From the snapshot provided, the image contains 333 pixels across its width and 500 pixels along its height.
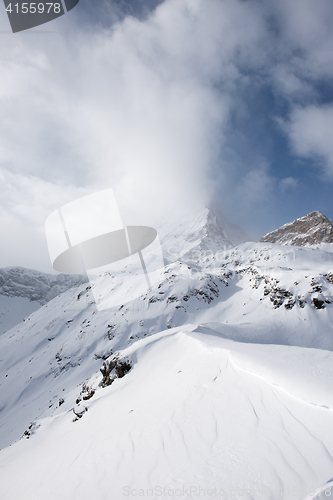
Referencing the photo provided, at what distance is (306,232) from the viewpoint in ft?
328

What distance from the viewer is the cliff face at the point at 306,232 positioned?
91625mm

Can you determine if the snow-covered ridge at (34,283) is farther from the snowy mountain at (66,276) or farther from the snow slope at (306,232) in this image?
the snow slope at (306,232)

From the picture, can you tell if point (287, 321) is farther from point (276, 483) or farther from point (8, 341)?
point (8, 341)

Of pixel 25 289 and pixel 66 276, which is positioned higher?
pixel 66 276

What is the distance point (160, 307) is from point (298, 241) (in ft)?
294

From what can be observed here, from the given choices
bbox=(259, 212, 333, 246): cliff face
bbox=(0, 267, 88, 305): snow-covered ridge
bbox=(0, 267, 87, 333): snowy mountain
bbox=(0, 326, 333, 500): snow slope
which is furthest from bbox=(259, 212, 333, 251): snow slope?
bbox=(0, 267, 87, 333): snowy mountain

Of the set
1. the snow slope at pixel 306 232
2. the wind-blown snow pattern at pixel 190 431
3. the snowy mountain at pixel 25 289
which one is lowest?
the wind-blown snow pattern at pixel 190 431

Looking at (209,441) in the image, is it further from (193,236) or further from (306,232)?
(193,236)

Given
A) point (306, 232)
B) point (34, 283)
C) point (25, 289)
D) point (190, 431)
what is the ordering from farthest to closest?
point (34, 283) → point (25, 289) → point (306, 232) → point (190, 431)

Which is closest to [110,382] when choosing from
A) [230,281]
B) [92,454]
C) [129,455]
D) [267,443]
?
[92,454]

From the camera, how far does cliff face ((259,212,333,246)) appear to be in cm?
9162

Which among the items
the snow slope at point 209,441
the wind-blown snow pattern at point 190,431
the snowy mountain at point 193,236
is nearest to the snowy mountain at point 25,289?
the snowy mountain at point 193,236

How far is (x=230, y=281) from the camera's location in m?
42.0

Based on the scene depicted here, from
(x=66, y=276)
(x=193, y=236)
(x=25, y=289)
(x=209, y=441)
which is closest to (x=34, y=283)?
(x=25, y=289)
